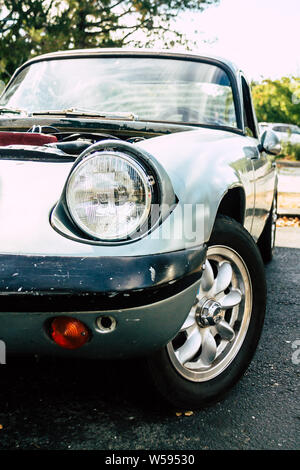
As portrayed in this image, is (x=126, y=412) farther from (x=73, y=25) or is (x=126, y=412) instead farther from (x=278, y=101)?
(x=278, y=101)

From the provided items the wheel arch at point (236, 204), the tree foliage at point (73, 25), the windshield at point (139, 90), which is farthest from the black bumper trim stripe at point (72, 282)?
the tree foliage at point (73, 25)

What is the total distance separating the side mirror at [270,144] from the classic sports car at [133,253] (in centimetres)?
67

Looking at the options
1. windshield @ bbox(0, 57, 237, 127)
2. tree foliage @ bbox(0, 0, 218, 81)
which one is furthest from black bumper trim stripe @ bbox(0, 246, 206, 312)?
tree foliage @ bbox(0, 0, 218, 81)

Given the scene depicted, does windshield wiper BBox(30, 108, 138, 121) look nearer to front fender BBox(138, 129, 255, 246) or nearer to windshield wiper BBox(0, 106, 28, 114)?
windshield wiper BBox(0, 106, 28, 114)

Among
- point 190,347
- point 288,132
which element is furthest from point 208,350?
point 288,132

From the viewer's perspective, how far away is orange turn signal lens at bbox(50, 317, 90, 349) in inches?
64.7

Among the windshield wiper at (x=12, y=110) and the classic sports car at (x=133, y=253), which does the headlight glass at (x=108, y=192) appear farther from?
the windshield wiper at (x=12, y=110)

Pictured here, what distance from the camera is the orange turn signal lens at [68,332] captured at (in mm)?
1643

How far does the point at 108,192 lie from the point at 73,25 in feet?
53.3

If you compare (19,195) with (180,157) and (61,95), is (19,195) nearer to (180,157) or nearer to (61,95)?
(180,157)

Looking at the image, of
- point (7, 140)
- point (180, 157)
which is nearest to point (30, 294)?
point (180, 157)

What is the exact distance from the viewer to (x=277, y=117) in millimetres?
24438

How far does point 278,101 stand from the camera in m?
23.5

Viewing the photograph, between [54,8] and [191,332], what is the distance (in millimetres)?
15880
